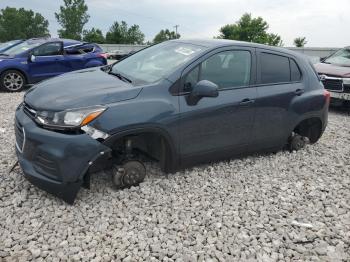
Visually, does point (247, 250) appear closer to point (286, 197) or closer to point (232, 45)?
point (286, 197)

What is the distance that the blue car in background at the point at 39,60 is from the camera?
994 cm

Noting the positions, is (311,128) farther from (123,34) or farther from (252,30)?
(123,34)

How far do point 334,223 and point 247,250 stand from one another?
1.12m

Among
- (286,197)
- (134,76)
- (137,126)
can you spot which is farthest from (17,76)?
(286,197)

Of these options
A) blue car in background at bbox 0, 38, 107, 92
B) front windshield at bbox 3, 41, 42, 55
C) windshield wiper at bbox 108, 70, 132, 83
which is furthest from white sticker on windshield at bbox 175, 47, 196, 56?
front windshield at bbox 3, 41, 42, 55

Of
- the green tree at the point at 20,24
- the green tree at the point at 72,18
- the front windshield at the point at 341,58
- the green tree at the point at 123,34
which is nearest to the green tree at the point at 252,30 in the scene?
the green tree at the point at 123,34

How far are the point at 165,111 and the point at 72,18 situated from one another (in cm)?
6679

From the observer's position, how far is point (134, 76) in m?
4.37

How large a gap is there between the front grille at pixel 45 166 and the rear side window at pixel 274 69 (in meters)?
2.84

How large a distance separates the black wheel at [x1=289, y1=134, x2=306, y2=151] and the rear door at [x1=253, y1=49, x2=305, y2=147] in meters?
0.27

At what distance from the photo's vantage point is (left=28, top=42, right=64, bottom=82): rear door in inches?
402

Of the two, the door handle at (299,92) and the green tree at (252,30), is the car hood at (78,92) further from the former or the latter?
the green tree at (252,30)

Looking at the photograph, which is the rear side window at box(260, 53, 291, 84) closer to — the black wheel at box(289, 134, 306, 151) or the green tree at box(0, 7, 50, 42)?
the black wheel at box(289, 134, 306, 151)

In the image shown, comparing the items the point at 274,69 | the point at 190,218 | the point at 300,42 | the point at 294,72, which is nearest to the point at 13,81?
the point at 274,69
